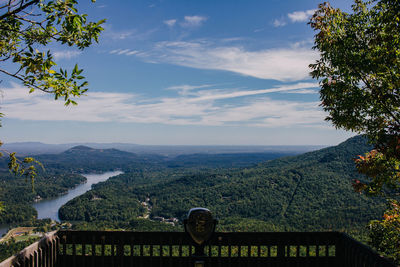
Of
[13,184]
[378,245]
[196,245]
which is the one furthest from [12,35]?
[13,184]

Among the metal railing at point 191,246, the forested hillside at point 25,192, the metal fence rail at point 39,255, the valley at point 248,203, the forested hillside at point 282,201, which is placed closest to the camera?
the metal fence rail at point 39,255

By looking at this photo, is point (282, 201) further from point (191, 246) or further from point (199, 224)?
point (199, 224)

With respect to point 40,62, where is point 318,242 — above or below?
below

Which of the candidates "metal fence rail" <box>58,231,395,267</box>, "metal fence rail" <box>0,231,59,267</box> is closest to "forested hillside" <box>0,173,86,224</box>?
"metal fence rail" <box>0,231,59,267</box>

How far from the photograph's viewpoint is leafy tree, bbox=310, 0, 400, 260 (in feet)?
9.41

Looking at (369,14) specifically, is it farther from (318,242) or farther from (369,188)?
(318,242)

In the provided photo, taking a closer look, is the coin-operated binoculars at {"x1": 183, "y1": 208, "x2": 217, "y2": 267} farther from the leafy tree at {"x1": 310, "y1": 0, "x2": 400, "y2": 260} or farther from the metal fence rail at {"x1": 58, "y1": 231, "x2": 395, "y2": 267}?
the leafy tree at {"x1": 310, "y1": 0, "x2": 400, "y2": 260}

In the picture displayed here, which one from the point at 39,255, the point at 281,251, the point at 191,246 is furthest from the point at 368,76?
the point at 39,255

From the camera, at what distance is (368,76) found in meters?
3.13

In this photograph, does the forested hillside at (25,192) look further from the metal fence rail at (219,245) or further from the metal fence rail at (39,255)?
the metal fence rail at (219,245)

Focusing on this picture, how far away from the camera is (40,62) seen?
2213 millimetres

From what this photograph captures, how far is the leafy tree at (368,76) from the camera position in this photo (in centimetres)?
287

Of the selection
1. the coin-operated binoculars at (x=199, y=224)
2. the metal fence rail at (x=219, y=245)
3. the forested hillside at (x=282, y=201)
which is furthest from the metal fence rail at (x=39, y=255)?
the forested hillside at (x=282, y=201)

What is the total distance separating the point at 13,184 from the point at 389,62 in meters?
97.3
